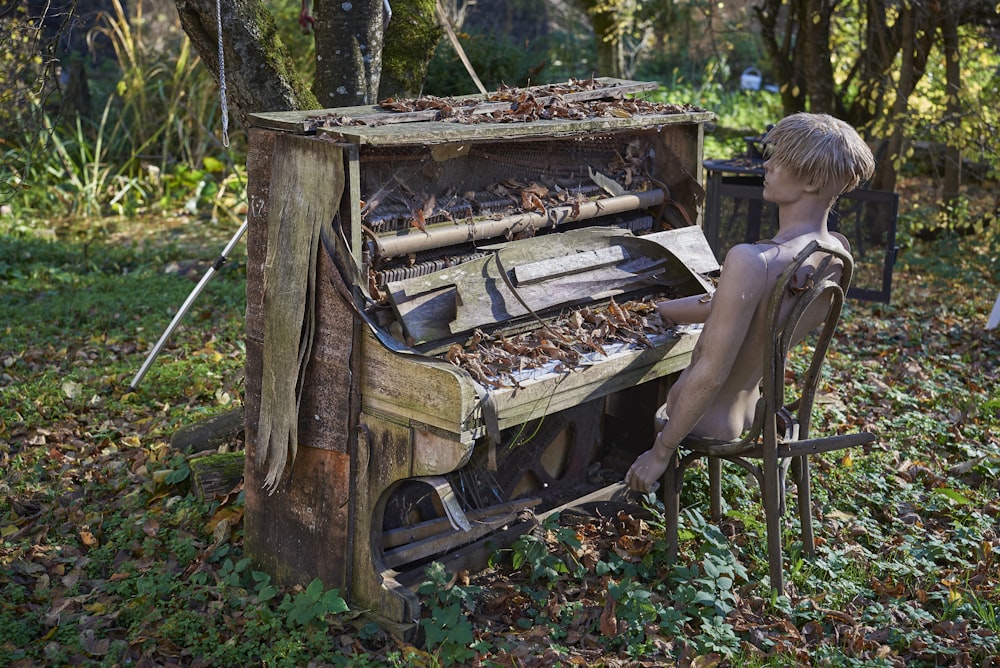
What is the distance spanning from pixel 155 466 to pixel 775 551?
2.60 meters

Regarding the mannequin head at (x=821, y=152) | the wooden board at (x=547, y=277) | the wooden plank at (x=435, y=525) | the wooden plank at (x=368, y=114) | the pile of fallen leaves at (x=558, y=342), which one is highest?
the wooden plank at (x=368, y=114)

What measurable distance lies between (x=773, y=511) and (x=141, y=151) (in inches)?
308

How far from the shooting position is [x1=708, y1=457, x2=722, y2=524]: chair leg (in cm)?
392

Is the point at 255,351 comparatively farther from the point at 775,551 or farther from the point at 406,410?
the point at 775,551

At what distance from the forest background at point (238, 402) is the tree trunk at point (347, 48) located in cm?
14

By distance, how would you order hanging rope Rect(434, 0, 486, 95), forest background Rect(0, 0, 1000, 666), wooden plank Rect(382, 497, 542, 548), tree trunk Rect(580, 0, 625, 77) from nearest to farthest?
forest background Rect(0, 0, 1000, 666) → wooden plank Rect(382, 497, 542, 548) → hanging rope Rect(434, 0, 486, 95) → tree trunk Rect(580, 0, 625, 77)

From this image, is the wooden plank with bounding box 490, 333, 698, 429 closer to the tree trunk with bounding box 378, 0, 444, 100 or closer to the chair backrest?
the chair backrest

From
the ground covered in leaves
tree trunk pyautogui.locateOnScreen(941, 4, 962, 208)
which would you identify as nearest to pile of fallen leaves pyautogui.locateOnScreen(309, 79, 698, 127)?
the ground covered in leaves

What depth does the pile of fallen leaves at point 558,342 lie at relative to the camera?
9.61 feet

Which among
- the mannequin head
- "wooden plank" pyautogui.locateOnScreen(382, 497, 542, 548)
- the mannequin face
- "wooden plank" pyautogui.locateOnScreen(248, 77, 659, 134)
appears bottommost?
"wooden plank" pyautogui.locateOnScreen(382, 497, 542, 548)

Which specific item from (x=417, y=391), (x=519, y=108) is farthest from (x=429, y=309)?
(x=519, y=108)

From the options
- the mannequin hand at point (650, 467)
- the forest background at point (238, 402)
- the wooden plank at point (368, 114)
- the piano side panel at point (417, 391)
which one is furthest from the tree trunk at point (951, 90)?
the piano side panel at point (417, 391)

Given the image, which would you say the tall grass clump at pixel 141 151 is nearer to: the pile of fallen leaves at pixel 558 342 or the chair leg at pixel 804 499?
the pile of fallen leaves at pixel 558 342

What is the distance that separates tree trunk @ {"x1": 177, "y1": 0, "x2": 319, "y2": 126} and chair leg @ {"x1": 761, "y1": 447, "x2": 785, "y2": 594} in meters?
2.35
